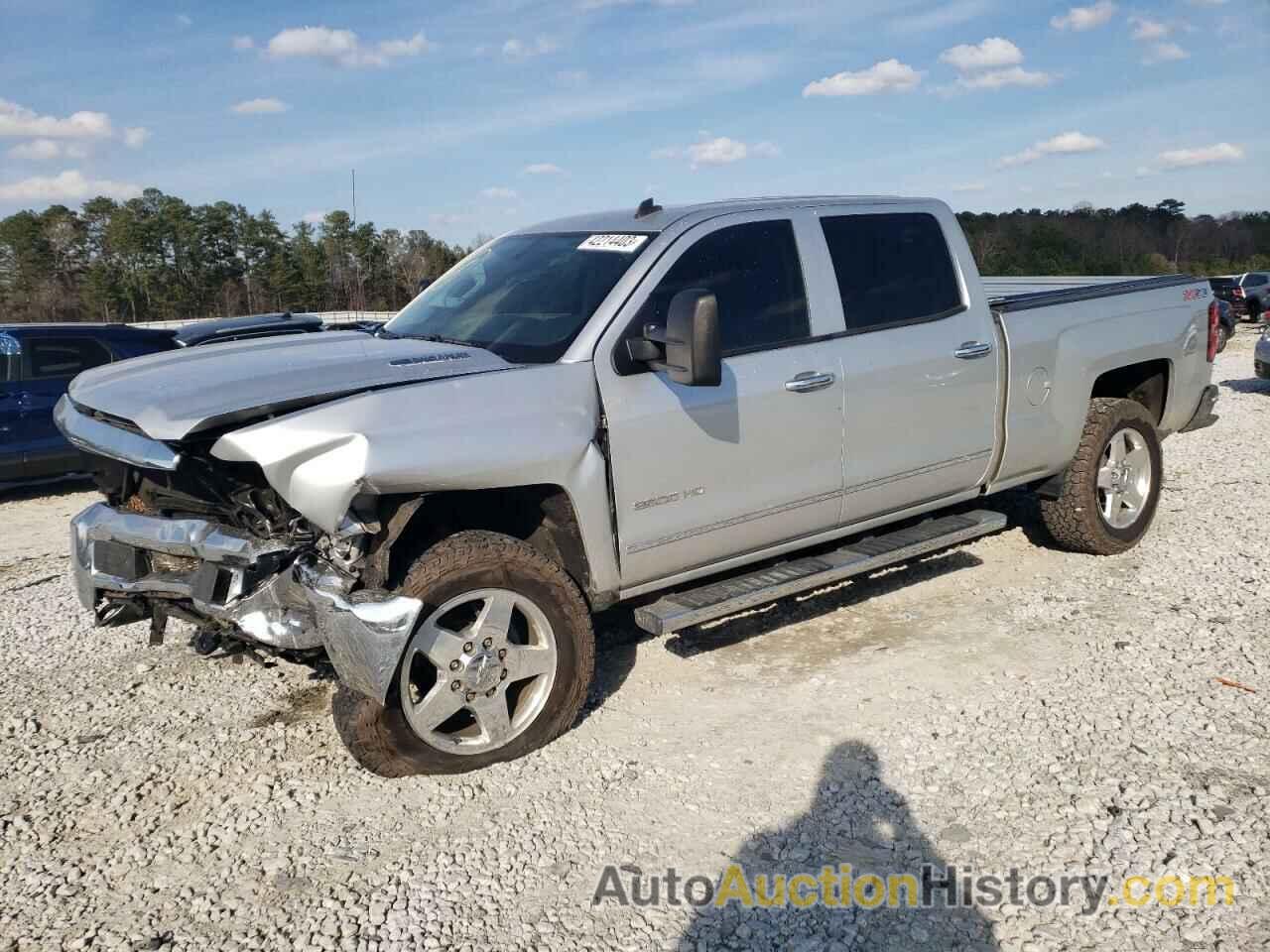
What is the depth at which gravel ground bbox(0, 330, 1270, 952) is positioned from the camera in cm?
288

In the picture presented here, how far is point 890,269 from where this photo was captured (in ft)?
16.0

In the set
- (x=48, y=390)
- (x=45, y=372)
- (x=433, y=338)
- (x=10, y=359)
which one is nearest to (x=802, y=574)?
(x=433, y=338)

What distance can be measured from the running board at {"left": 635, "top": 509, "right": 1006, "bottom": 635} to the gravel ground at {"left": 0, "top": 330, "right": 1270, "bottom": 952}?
440mm

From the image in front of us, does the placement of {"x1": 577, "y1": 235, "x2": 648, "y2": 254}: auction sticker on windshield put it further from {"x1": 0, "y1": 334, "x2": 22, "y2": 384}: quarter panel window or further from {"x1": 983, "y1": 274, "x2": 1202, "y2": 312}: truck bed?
{"x1": 0, "y1": 334, "x2": 22, "y2": 384}: quarter panel window

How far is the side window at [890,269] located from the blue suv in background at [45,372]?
5604 mm

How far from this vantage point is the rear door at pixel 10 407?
349 inches

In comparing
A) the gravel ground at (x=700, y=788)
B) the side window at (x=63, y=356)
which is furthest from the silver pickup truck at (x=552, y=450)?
the side window at (x=63, y=356)

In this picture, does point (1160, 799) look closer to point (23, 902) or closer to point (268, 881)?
point (268, 881)

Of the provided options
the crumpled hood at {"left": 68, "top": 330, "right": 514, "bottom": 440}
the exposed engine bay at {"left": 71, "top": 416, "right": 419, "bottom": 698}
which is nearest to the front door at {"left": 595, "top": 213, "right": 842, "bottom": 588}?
the crumpled hood at {"left": 68, "top": 330, "right": 514, "bottom": 440}

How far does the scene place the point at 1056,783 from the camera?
11.5 ft

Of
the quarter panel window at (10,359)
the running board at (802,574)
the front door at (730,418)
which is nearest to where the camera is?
the front door at (730,418)

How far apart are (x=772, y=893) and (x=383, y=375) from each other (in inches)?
84.1

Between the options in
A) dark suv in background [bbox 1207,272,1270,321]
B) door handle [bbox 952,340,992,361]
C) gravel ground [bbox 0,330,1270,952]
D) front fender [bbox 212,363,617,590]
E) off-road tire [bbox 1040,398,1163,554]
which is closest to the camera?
gravel ground [bbox 0,330,1270,952]

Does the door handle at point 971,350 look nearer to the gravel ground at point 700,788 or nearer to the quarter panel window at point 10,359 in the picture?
the gravel ground at point 700,788
